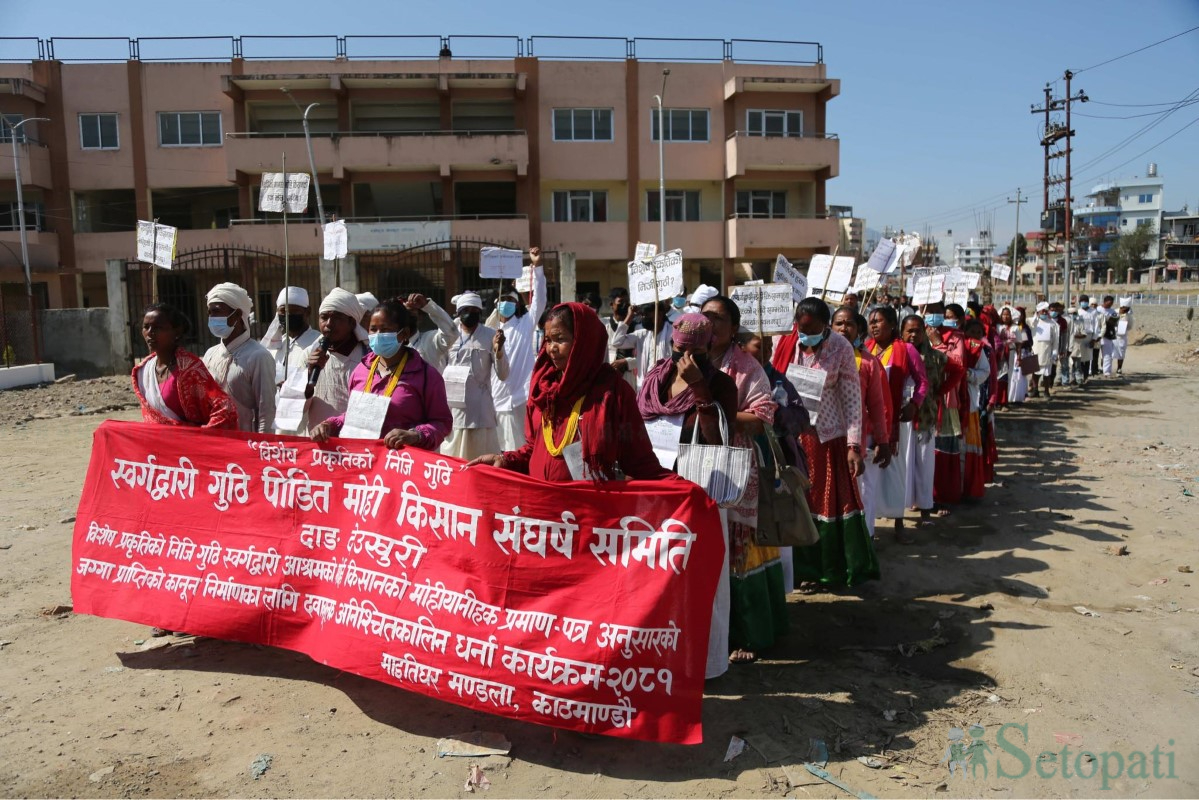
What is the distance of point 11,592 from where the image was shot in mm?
5254

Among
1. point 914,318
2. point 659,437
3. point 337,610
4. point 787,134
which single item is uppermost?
point 787,134

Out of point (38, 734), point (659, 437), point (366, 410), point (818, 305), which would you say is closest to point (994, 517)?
point (818, 305)

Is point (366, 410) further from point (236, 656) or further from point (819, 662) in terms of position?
point (819, 662)

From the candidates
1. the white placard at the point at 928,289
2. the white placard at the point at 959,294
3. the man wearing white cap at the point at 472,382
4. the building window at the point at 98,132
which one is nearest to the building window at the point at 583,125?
the building window at the point at 98,132

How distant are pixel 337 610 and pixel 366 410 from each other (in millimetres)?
1004

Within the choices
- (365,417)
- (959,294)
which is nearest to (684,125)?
(959,294)

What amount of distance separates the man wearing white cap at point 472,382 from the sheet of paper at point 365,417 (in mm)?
2200

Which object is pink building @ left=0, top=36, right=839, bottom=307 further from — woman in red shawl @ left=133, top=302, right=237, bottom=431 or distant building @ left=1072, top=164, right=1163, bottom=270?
distant building @ left=1072, top=164, right=1163, bottom=270

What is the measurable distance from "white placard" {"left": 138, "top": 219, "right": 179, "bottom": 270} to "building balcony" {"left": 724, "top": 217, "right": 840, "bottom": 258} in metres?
25.4

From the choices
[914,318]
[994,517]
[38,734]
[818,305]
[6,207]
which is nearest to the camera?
[38,734]

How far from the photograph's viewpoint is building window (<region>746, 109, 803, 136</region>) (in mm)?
30781

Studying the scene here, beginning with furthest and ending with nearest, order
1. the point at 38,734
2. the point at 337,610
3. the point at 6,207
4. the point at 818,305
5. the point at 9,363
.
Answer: the point at 6,207, the point at 9,363, the point at 818,305, the point at 337,610, the point at 38,734
